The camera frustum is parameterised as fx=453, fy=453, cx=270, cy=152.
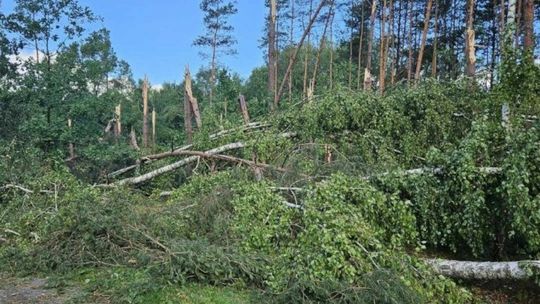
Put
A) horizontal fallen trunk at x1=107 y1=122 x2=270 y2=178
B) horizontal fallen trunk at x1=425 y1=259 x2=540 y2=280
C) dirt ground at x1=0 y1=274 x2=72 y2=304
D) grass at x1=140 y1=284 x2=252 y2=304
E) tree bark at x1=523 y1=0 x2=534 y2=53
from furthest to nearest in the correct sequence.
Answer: horizontal fallen trunk at x1=107 y1=122 x2=270 y2=178
tree bark at x1=523 y1=0 x2=534 y2=53
horizontal fallen trunk at x1=425 y1=259 x2=540 y2=280
dirt ground at x1=0 y1=274 x2=72 y2=304
grass at x1=140 y1=284 x2=252 y2=304

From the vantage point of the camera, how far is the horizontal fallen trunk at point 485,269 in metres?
4.07

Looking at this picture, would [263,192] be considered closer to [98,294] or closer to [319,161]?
[319,161]

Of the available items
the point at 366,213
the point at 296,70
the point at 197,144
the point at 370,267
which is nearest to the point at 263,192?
the point at 366,213

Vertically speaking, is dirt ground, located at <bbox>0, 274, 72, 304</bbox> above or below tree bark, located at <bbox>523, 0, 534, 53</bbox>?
below

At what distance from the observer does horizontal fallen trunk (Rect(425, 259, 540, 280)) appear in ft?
13.4

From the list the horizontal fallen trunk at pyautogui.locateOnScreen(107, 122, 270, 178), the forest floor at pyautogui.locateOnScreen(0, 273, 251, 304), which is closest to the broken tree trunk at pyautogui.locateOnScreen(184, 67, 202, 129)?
the horizontal fallen trunk at pyautogui.locateOnScreen(107, 122, 270, 178)

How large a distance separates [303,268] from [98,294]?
66.6 inches

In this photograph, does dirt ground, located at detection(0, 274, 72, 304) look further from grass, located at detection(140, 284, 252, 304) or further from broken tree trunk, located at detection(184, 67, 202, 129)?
broken tree trunk, located at detection(184, 67, 202, 129)

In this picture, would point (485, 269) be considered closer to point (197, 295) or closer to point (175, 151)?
point (197, 295)

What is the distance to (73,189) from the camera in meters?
5.71

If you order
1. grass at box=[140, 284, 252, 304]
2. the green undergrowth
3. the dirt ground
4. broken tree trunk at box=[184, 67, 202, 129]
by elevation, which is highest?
broken tree trunk at box=[184, 67, 202, 129]

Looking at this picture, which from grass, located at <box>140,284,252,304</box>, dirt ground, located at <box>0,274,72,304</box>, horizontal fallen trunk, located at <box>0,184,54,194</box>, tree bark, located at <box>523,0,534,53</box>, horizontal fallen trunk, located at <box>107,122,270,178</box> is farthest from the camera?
horizontal fallen trunk, located at <box>107,122,270,178</box>

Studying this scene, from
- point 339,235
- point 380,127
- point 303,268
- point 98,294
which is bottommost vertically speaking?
point 98,294

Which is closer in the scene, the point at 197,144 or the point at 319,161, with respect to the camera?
the point at 319,161
